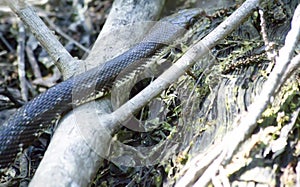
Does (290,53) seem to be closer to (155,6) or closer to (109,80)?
(109,80)

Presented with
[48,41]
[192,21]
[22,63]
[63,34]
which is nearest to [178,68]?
[48,41]

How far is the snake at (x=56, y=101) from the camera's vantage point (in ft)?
12.9

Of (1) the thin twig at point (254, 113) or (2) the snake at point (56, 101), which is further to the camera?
(2) the snake at point (56, 101)

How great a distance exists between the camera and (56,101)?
4.14 m

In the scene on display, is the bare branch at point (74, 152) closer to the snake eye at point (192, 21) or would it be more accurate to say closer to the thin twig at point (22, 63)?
the snake eye at point (192, 21)

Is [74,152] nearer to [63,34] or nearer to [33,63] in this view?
[33,63]

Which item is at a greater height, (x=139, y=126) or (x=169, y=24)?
(x=169, y=24)

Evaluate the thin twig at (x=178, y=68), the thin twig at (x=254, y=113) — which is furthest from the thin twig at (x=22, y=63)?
the thin twig at (x=254, y=113)

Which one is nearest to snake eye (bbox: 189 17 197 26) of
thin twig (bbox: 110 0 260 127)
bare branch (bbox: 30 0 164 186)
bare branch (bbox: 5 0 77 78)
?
thin twig (bbox: 110 0 260 127)

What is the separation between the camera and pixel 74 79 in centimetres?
429

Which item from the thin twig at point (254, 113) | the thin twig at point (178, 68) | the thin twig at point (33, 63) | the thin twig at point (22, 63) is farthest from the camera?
the thin twig at point (33, 63)

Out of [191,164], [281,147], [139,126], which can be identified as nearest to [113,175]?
[139,126]

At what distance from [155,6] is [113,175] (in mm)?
2247

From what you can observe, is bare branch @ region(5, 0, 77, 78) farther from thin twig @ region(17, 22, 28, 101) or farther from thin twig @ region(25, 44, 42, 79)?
thin twig @ region(25, 44, 42, 79)
